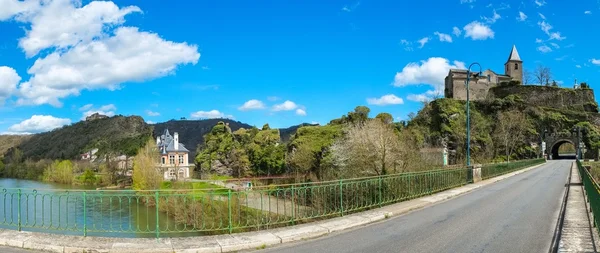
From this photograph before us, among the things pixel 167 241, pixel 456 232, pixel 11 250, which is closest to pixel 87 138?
pixel 11 250

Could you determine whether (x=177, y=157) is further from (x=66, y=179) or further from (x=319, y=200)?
(x=319, y=200)

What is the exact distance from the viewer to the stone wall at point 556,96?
78.0m

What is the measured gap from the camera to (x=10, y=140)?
576 feet

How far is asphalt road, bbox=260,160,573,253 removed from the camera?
26.4ft

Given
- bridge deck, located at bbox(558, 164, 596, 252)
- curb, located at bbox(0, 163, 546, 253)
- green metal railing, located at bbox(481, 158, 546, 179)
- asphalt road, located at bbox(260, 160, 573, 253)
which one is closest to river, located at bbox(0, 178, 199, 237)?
curb, located at bbox(0, 163, 546, 253)

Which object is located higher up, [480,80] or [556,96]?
[480,80]

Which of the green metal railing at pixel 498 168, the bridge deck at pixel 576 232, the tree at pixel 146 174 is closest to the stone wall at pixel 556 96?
the green metal railing at pixel 498 168

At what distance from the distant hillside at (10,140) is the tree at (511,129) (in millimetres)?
175710

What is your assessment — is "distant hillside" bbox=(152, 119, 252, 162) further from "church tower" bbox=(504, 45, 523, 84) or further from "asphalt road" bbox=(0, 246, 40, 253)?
"asphalt road" bbox=(0, 246, 40, 253)

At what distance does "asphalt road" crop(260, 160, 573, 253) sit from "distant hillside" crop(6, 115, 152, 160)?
4536 inches

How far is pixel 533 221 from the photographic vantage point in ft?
35.9

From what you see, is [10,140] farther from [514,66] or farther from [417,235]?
[417,235]

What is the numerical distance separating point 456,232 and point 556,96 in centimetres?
8462

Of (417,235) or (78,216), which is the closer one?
(417,235)
